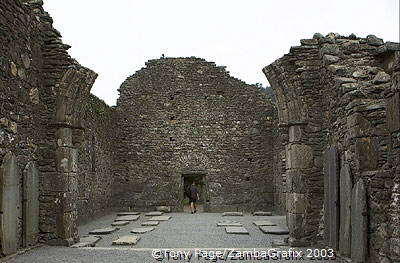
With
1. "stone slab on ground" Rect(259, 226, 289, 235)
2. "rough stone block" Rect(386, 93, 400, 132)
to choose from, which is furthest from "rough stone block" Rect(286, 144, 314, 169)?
"rough stone block" Rect(386, 93, 400, 132)

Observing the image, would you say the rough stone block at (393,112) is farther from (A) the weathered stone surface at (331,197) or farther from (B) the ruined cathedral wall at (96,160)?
(B) the ruined cathedral wall at (96,160)

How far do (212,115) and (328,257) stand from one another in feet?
39.6

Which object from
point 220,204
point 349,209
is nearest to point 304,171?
point 349,209

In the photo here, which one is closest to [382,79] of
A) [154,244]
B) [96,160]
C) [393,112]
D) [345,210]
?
[393,112]

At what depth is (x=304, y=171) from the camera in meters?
8.32

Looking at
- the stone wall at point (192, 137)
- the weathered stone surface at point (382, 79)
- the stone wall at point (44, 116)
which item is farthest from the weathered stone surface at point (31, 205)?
the stone wall at point (192, 137)

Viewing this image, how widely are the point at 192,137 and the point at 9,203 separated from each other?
11922 mm

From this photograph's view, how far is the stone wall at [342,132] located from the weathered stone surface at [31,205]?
15.6 feet

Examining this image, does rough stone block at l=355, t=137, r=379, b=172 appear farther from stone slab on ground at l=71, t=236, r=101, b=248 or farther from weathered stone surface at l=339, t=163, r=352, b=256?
stone slab on ground at l=71, t=236, r=101, b=248

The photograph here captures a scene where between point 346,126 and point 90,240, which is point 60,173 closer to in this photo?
point 90,240

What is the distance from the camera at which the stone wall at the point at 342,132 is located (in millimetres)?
5410

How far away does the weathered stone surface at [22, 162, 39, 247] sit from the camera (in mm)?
7672

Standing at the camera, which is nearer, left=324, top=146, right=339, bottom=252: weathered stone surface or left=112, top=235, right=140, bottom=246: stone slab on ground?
left=324, top=146, right=339, bottom=252: weathered stone surface

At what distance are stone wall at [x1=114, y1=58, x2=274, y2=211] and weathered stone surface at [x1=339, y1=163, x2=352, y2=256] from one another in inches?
442
